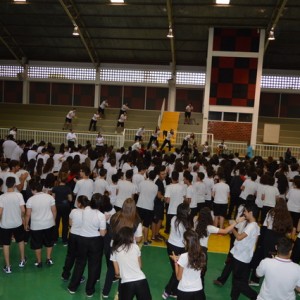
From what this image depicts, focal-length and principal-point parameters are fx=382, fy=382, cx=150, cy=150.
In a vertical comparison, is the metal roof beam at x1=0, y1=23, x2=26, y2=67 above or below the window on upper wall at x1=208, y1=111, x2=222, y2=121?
above

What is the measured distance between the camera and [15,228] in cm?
634

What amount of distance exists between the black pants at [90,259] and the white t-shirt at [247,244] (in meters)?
1.97

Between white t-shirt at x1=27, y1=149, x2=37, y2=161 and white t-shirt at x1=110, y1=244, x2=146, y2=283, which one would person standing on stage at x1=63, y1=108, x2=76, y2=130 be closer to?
white t-shirt at x1=27, y1=149, x2=37, y2=161

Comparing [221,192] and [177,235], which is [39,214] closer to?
[177,235]

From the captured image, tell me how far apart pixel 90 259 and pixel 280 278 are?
280 centimetres

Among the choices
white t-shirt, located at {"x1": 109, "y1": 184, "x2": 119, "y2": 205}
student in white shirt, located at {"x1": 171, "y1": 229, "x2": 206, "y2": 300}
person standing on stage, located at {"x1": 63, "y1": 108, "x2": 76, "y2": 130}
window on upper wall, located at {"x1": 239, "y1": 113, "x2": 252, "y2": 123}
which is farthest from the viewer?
person standing on stage, located at {"x1": 63, "y1": 108, "x2": 76, "y2": 130}

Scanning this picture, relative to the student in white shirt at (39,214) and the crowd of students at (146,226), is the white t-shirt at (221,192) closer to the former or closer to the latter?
the crowd of students at (146,226)

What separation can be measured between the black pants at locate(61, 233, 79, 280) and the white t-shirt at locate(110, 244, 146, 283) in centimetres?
152

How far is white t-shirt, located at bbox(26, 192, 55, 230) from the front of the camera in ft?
20.3

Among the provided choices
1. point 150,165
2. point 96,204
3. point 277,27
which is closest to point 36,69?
point 277,27

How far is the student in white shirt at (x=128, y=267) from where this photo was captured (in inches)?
167

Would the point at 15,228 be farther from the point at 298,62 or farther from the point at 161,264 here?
the point at 298,62

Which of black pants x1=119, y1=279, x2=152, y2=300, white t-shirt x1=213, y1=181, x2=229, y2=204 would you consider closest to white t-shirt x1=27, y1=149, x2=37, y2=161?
white t-shirt x1=213, y1=181, x2=229, y2=204

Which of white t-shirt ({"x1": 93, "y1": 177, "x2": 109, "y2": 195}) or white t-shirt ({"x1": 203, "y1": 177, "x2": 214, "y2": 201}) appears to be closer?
white t-shirt ({"x1": 93, "y1": 177, "x2": 109, "y2": 195})
